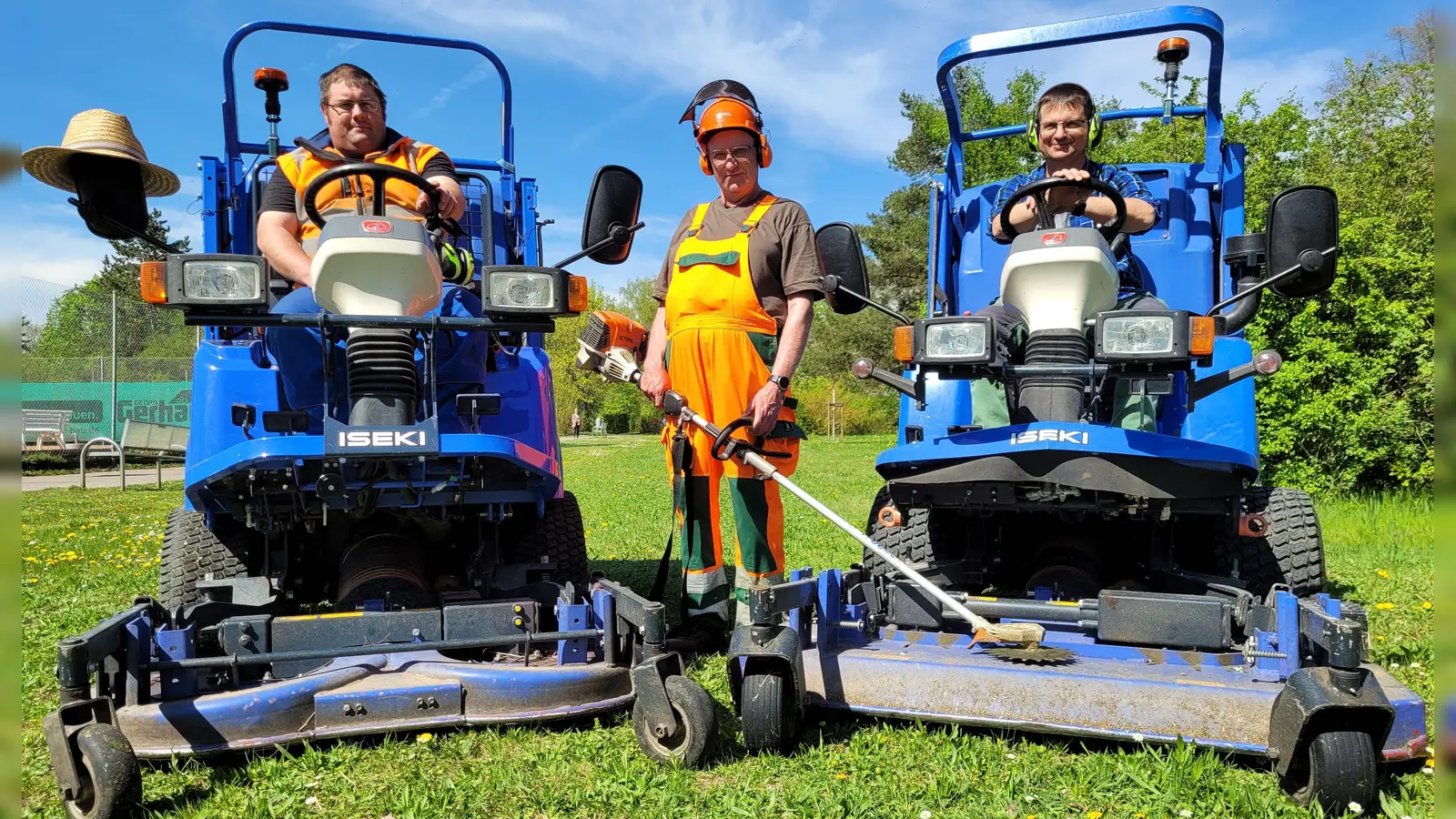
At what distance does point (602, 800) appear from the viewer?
290cm

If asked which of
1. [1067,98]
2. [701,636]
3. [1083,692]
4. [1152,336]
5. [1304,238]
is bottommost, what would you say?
[701,636]

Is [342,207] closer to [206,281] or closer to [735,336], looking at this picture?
[206,281]

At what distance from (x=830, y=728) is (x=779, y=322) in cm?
169

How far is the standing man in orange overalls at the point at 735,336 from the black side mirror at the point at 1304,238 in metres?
1.63

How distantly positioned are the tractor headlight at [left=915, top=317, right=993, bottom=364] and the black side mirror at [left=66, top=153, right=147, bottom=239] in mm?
2555

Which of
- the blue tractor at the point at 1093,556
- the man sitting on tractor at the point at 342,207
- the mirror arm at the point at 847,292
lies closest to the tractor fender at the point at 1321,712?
the blue tractor at the point at 1093,556

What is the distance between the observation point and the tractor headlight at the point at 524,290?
11.4ft

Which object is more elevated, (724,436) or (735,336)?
(735,336)

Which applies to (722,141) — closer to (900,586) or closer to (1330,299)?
(900,586)

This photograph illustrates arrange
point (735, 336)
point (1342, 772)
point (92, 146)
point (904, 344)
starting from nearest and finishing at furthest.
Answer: point (1342, 772)
point (92, 146)
point (904, 344)
point (735, 336)

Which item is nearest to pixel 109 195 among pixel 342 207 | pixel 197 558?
pixel 342 207

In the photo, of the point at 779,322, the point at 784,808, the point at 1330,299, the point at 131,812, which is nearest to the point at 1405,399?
the point at 1330,299

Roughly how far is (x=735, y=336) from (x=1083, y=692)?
1.85m

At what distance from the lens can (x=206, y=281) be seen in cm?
325
